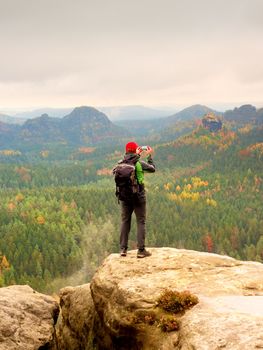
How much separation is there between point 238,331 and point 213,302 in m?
2.90

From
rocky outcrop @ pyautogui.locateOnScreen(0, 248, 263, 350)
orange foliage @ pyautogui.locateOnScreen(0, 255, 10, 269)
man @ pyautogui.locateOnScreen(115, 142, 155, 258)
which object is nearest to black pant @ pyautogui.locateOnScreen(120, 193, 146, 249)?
man @ pyautogui.locateOnScreen(115, 142, 155, 258)

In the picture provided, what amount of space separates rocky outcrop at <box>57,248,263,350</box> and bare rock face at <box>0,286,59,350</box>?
→ 217 centimetres

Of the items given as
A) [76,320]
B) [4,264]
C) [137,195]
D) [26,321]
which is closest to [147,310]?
[137,195]

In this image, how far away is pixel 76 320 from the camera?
2591cm

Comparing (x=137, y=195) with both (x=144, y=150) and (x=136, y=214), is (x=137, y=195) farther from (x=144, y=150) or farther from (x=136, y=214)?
(x=144, y=150)

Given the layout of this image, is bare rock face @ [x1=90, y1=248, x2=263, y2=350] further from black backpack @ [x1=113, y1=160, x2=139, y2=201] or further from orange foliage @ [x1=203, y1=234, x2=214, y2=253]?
orange foliage @ [x1=203, y1=234, x2=214, y2=253]

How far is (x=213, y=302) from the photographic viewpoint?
54.1 ft

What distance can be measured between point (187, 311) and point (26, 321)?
11802 millimetres

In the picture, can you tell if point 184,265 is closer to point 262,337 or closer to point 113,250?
point 262,337

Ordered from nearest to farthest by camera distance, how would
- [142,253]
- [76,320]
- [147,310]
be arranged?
[147,310] < [142,253] < [76,320]

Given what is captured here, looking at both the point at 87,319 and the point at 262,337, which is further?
the point at 87,319

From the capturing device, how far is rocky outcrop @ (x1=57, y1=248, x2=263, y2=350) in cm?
1408

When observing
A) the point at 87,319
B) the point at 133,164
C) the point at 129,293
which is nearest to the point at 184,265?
the point at 129,293

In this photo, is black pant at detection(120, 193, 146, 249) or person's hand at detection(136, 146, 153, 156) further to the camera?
black pant at detection(120, 193, 146, 249)
